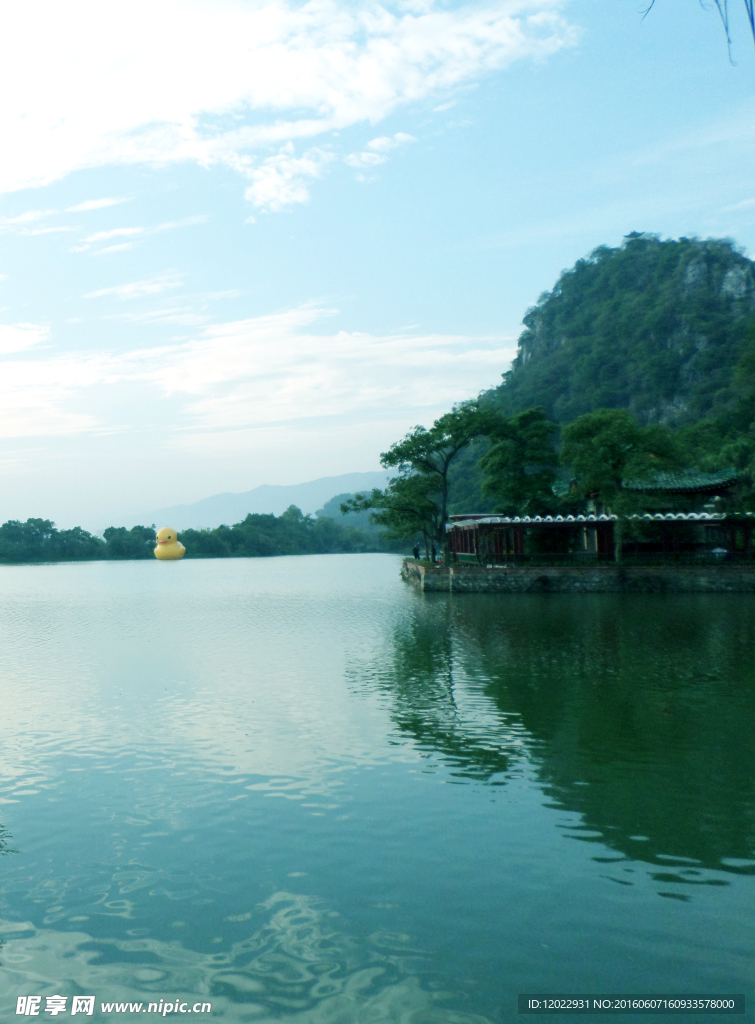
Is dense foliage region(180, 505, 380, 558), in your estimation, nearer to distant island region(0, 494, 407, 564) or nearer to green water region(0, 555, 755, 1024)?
distant island region(0, 494, 407, 564)

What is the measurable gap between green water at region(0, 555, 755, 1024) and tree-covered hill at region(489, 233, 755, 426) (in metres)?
88.9

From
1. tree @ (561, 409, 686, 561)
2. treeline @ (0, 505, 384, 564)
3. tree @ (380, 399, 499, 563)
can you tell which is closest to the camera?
tree @ (561, 409, 686, 561)

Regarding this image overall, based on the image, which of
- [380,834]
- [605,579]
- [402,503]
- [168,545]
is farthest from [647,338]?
[380,834]

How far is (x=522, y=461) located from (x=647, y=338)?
7775 centimetres

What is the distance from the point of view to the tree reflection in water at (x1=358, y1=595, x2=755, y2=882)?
895cm

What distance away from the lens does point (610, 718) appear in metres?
13.7

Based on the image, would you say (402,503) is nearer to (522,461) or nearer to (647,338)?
(522,461)

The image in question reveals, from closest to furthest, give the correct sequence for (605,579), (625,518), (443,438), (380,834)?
1. (380,834)
2. (605,579)
3. (625,518)
4. (443,438)

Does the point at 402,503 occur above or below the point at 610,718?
above

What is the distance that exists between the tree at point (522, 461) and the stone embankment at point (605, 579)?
8956 mm

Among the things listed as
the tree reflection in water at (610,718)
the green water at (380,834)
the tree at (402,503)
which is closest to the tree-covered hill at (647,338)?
the tree at (402,503)

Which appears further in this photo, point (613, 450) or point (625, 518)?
point (613, 450)

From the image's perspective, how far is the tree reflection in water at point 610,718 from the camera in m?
8.95

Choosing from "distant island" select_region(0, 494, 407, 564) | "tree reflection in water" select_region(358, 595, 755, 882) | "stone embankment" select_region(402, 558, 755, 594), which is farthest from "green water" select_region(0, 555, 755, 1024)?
"distant island" select_region(0, 494, 407, 564)
